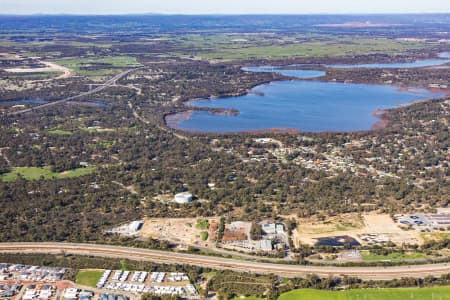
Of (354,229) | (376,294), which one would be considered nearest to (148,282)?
(376,294)

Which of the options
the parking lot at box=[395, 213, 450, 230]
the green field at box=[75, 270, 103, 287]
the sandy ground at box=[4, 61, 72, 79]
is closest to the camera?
the green field at box=[75, 270, 103, 287]

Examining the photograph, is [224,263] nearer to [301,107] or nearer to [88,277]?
[88,277]

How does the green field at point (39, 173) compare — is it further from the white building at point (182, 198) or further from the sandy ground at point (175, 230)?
the sandy ground at point (175, 230)

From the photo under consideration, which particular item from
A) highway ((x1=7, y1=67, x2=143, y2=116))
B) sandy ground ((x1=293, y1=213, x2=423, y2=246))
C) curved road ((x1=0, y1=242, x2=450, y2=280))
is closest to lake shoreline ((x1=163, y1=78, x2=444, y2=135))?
highway ((x1=7, y1=67, x2=143, y2=116))

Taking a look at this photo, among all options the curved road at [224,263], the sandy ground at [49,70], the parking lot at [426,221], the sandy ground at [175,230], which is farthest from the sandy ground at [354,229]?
the sandy ground at [49,70]

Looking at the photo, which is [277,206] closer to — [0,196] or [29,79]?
[0,196]

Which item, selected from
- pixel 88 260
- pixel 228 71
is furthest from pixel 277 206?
pixel 228 71

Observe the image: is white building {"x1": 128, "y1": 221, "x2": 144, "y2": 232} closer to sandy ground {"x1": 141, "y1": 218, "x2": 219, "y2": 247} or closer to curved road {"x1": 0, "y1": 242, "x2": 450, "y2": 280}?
sandy ground {"x1": 141, "y1": 218, "x2": 219, "y2": 247}
